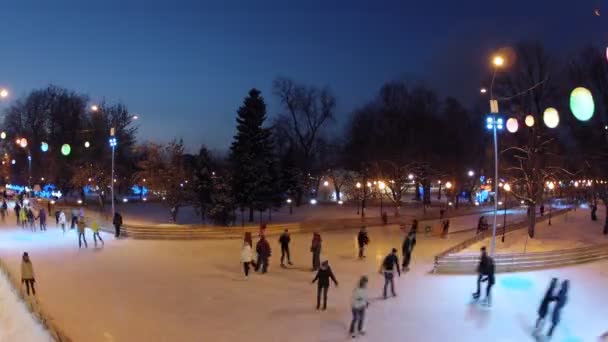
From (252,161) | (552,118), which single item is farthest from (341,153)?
(552,118)

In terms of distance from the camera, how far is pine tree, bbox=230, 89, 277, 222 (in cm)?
3444

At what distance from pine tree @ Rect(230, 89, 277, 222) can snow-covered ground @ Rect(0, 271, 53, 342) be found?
763 inches

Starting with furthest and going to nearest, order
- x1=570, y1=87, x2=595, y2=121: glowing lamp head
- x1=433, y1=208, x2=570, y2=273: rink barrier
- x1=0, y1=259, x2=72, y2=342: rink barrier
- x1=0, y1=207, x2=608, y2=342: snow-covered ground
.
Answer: x1=433, y1=208, x2=570, y2=273: rink barrier < x1=0, y1=207, x2=608, y2=342: snow-covered ground < x1=570, y1=87, x2=595, y2=121: glowing lamp head < x1=0, y1=259, x2=72, y2=342: rink barrier

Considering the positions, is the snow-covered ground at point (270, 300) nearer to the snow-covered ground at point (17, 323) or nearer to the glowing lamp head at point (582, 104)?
the snow-covered ground at point (17, 323)

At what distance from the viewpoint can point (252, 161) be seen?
114ft

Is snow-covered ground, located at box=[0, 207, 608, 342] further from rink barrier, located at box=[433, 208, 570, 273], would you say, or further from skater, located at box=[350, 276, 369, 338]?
rink barrier, located at box=[433, 208, 570, 273]

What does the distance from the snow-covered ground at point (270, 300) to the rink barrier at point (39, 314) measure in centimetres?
61

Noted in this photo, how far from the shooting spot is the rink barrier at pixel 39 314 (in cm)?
910

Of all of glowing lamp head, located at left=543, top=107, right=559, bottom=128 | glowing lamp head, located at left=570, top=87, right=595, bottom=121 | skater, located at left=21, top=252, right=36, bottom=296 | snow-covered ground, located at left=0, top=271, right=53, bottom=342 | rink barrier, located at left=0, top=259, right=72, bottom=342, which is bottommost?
snow-covered ground, located at left=0, top=271, right=53, bottom=342

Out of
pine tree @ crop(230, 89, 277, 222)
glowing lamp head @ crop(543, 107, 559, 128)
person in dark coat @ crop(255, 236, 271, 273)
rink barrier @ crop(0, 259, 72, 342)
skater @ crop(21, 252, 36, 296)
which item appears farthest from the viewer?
pine tree @ crop(230, 89, 277, 222)

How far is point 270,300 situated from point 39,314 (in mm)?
5442

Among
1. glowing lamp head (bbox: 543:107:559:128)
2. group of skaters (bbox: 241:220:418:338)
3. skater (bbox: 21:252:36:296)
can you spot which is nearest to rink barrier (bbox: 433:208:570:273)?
group of skaters (bbox: 241:220:418:338)

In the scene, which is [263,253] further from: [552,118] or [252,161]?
[252,161]

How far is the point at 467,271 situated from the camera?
56.1ft
